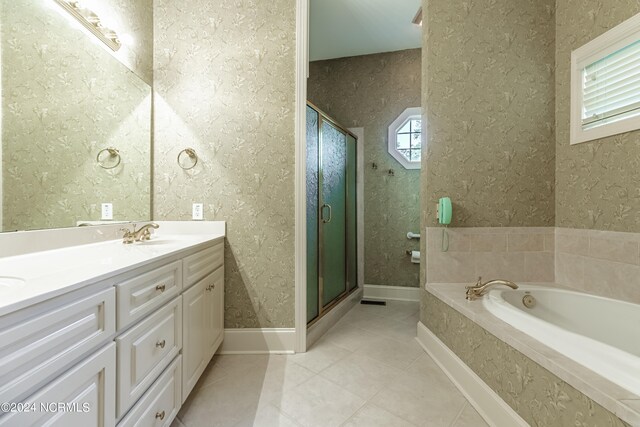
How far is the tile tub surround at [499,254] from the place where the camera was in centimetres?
203

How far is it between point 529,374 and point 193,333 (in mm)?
1547

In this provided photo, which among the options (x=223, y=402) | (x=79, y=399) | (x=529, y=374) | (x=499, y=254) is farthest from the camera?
(x=499, y=254)

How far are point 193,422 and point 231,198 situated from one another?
51.0 inches

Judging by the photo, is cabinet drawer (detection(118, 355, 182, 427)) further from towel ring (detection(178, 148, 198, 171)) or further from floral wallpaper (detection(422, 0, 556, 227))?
floral wallpaper (detection(422, 0, 556, 227))

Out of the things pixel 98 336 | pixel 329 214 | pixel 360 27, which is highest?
pixel 360 27

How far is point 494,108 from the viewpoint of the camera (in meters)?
2.01

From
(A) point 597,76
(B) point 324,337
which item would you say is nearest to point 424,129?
(A) point 597,76

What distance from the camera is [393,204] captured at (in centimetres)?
322

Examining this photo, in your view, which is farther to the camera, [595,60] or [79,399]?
[595,60]

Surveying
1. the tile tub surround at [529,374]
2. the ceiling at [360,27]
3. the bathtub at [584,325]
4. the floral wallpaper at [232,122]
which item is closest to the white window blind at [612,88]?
the bathtub at [584,325]

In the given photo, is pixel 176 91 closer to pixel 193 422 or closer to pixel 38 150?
pixel 38 150

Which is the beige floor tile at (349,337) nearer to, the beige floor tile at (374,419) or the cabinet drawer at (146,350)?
the beige floor tile at (374,419)

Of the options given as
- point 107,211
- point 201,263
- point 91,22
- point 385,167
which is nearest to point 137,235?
point 107,211

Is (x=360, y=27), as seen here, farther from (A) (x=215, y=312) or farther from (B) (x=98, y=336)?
(B) (x=98, y=336)
